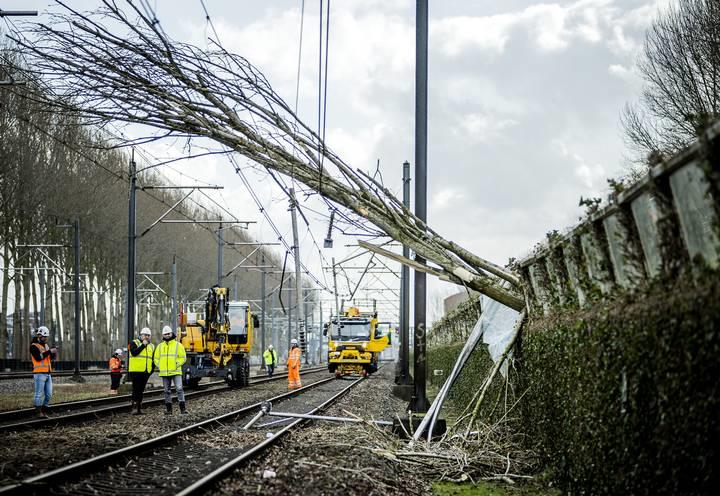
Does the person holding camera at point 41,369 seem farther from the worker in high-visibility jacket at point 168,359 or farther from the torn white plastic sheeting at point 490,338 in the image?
the torn white plastic sheeting at point 490,338

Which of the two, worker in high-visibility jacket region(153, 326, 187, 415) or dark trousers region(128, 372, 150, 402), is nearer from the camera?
worker in high-visibility jacket region(153, 326, 187, 415)

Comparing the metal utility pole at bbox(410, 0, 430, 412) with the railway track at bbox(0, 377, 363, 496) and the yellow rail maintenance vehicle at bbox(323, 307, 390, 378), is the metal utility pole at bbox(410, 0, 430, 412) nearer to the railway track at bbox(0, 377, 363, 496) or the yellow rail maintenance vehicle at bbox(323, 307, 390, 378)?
the railway track at bbox(0, 377, 363, 496)

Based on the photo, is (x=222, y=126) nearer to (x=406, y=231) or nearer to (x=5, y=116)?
(x=406, y=231)

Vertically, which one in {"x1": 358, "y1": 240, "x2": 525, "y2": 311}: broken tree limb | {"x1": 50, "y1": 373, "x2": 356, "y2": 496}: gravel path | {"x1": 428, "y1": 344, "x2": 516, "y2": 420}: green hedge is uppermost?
{"x1": 358, "y1": 240, "x2": 525, "y2": 311}: broken tree limb

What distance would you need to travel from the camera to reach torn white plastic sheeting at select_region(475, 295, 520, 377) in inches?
472

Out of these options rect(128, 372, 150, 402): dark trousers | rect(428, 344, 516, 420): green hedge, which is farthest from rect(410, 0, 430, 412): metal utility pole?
rect(128, 372, 150, 402): dark trousers

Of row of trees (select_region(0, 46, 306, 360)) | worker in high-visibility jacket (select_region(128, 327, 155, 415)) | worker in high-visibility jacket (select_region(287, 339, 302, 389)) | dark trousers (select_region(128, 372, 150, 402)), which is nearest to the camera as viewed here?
worker in high-visibility jacket (select_region(128, 327, 155, 415))

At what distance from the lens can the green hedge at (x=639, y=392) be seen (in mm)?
4773

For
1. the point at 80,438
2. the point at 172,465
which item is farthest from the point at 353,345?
the point at 172,465

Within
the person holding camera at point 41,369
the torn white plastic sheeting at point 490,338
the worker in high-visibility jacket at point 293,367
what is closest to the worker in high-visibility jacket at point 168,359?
the person holding camera at point 41,369

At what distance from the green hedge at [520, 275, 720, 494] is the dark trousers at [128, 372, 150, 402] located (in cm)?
1174

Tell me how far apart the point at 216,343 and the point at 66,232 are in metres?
26.2

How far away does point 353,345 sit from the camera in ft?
145

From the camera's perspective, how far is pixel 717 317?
178 inches
